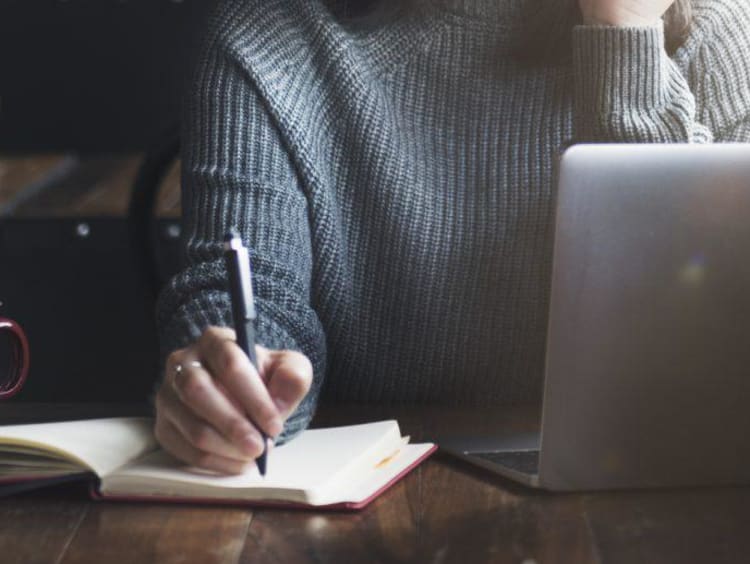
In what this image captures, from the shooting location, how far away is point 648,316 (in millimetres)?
846

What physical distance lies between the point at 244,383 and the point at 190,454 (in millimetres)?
78

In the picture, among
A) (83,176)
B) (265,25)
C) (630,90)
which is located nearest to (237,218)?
(265,25)

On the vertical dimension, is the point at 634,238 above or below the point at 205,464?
above

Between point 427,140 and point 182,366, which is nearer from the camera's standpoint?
point 182,366

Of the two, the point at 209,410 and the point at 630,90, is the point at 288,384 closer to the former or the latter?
the point at 209,410

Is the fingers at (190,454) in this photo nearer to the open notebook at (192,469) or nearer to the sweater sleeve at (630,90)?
the open notebook at (192,469)

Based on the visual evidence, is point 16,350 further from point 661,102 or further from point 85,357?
point 85,357

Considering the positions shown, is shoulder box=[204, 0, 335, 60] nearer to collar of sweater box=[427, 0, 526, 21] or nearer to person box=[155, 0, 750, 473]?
person box=[155, 0, 750, 473]

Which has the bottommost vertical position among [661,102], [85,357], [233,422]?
[85,357]

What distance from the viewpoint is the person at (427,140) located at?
131cm

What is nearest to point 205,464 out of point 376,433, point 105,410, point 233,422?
point 233,422

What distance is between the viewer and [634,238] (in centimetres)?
83

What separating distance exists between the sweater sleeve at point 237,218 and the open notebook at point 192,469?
0.38 ft

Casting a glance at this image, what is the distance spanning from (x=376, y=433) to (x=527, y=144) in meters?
0.51
